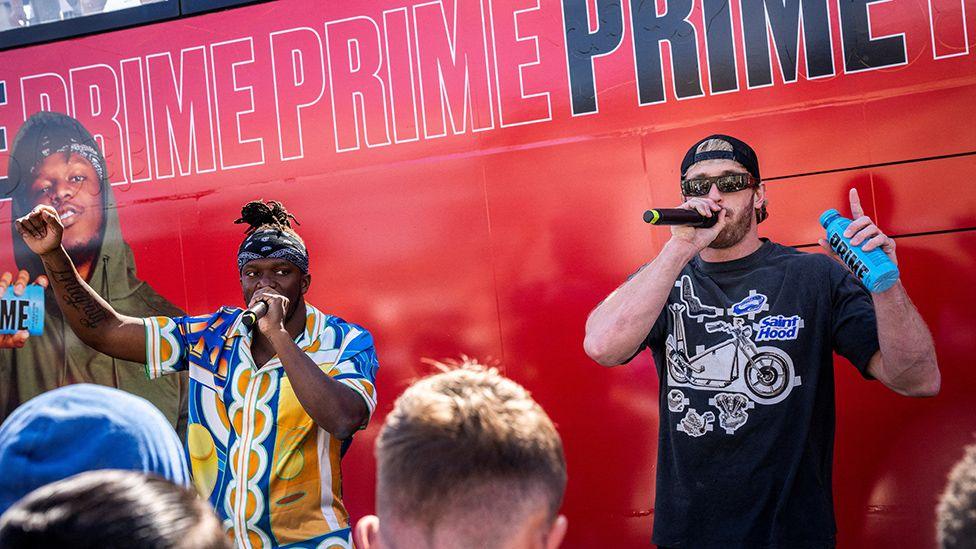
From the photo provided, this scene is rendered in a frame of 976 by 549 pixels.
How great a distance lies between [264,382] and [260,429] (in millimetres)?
138

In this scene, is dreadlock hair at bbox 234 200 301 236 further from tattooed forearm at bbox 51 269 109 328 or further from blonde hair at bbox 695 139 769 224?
blonde hair at bbox 695 139 769 224

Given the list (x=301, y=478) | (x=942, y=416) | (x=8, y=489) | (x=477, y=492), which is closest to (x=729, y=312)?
(x=942, y=416)

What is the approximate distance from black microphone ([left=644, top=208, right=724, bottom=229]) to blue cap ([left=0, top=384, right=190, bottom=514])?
4.61 ft

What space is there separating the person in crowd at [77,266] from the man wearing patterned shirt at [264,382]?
0.77 meters

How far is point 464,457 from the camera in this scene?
114cm

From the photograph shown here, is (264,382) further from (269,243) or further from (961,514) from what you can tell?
(961,514)

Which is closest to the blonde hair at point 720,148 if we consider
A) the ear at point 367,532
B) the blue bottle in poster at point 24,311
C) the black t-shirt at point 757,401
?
the black t-shirt at point 757,401

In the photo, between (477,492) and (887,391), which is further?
(887,391)

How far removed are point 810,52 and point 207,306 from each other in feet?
7.05

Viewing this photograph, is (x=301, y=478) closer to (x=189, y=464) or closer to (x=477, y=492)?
(x=189, y=464)

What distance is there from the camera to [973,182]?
2.66m

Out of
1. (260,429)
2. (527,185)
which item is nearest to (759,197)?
(527,185)

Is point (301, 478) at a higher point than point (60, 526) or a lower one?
lower

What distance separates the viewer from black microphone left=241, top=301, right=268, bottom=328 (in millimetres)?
2363
